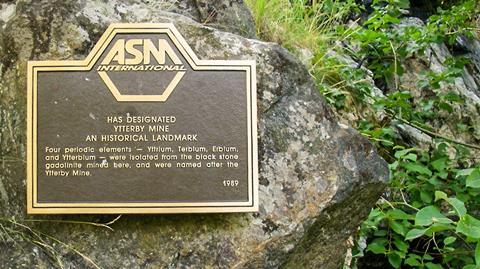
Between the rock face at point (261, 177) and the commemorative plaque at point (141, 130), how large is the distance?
0.13m

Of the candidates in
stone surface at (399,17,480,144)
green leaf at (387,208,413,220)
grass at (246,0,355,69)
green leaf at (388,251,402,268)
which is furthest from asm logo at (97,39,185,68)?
stone surface at (399,17,480,144)

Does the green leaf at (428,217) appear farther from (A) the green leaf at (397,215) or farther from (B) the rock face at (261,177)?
(A) the green leaf at (397,215)

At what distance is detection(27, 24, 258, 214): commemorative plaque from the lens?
2754mm

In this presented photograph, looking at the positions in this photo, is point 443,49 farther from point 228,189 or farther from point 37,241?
point 37,241

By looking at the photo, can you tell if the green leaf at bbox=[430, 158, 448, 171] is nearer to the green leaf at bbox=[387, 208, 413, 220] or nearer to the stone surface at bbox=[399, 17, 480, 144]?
the green leaf at bbox=[387, 208, 413, 220]

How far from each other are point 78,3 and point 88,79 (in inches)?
17.8

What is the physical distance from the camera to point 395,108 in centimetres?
459

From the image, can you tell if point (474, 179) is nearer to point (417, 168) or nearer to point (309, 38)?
point (417, 168)

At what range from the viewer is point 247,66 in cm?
288

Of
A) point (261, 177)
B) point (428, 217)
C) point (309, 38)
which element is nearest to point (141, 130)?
point (261, 177)

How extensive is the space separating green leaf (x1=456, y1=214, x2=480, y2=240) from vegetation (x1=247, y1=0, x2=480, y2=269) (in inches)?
38.2

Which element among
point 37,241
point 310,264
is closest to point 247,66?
point 310,264

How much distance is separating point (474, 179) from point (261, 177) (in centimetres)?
104

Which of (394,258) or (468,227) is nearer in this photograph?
(468,227)
